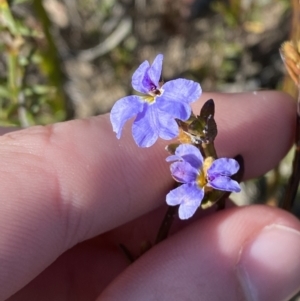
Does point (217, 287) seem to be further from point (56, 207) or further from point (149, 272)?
point (56, 207)

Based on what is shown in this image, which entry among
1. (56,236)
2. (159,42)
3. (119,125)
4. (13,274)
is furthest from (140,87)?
(159,42)

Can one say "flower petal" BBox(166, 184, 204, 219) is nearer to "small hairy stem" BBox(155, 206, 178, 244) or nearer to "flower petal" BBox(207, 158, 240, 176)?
"flower petal" BBox(207, 158, 240, 176)

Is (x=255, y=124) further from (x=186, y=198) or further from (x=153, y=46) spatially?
(x=153, y=46)

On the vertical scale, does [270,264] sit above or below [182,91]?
below

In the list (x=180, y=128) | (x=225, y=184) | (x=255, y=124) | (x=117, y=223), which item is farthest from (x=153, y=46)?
(x=225, y=184)

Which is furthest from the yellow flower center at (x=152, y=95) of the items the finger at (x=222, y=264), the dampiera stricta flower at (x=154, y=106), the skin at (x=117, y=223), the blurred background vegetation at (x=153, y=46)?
the blurred background vegetation at (x=153, y=46)

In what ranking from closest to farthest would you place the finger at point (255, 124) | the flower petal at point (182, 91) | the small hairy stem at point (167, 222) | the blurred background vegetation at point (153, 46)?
the flower petal at point (182, 91) → the small hairy stem at point (167, 222) → the finger at point (255, 124) → the blurred background vegetation at point (153, 46)

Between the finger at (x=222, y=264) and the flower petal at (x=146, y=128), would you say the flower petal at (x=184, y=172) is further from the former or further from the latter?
the finger at (x=222, y=264)
